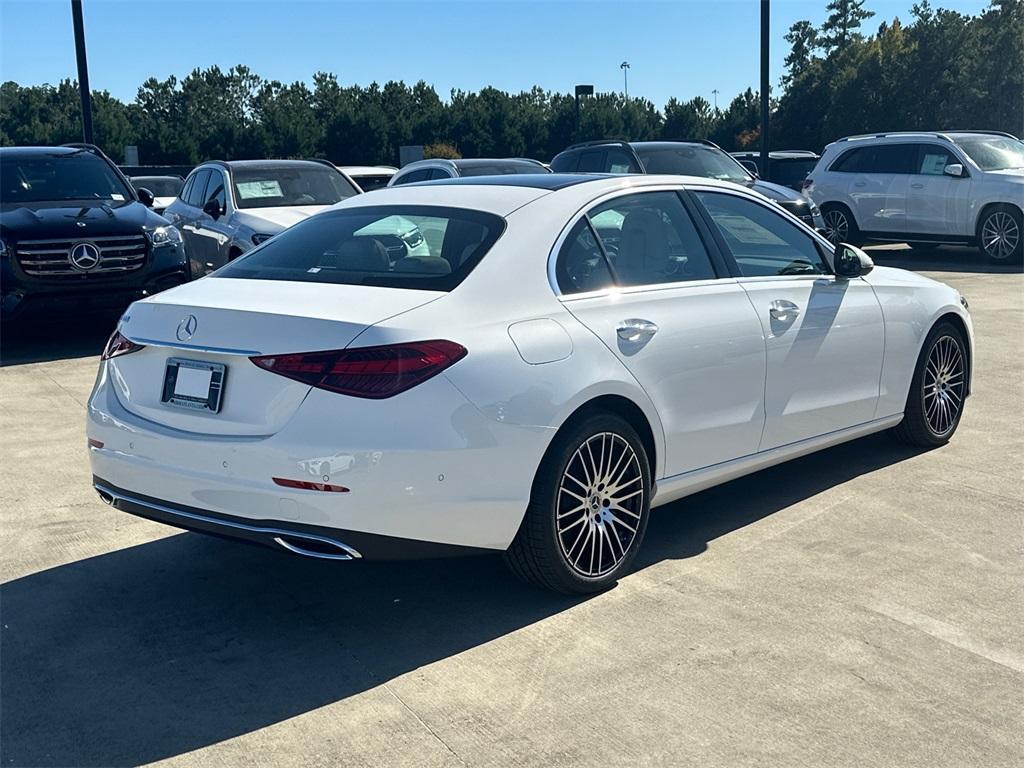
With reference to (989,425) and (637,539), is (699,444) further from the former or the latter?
(989,425)

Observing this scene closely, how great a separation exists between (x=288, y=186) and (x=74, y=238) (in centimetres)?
300

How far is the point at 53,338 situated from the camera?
1162 centimetres

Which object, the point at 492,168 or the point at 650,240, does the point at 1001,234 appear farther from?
the point at 650,240

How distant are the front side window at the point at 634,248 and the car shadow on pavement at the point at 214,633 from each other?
3.96ft

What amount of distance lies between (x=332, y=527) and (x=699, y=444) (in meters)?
1.80

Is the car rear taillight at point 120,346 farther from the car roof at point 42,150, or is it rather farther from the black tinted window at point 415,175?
the black tinted window at point 415,175

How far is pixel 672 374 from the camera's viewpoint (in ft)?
15.8

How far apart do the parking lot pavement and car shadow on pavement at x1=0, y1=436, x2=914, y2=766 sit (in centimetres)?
1

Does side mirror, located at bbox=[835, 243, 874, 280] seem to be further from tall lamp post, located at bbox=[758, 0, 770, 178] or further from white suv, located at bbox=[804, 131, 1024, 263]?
tall lamp post, located at bbox=[758, 0, 770, 178]

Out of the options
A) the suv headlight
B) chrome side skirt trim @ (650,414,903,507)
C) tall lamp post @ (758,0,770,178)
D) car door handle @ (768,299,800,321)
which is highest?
tall lamp post @ (758,0,770,178)

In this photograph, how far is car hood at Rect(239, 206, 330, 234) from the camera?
11688mm

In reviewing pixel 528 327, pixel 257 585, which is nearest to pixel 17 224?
pixel 257 585

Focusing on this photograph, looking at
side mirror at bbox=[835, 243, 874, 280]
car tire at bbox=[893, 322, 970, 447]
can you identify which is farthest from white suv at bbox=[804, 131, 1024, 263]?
side mirror at bbox=[835, 243, 874, 280]

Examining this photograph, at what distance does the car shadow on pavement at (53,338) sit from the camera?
10.4 metres
